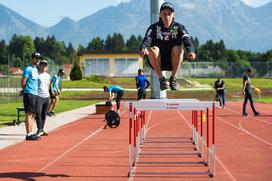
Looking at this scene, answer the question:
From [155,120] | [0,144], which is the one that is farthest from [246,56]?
[0,144]

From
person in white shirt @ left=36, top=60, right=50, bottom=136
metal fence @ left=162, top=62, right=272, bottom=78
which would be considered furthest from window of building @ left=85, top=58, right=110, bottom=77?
person in white shirt @ left=36, top=60, right=50, bottom=136

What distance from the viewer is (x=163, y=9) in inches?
378

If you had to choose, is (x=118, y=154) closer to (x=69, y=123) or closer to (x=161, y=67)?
(x=161, y=67)

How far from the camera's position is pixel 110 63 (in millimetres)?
88000

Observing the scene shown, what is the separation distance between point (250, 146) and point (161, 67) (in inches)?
184

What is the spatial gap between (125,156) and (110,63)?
76211mm

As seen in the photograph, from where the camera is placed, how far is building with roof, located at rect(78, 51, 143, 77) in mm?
87375

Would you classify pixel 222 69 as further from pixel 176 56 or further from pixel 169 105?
pixel 169 105

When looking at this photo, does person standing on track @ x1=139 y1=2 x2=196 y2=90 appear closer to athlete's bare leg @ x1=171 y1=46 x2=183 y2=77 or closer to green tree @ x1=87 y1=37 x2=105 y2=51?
athlete's bare leg @ x1=171 y1=46 x2=183 y2=77

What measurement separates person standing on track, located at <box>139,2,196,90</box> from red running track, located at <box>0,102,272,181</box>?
1.82 metres

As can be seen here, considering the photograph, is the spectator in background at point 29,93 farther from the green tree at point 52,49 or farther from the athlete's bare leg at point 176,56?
the green tree at point 52,49

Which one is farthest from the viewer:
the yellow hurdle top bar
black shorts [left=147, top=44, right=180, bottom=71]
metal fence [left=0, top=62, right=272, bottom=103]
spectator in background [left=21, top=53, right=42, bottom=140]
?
metal fence [left=0, top=62, right=272, bottom=103]

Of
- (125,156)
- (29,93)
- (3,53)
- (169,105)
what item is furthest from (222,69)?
(3,53)

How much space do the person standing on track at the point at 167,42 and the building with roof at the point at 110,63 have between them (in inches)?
3045
